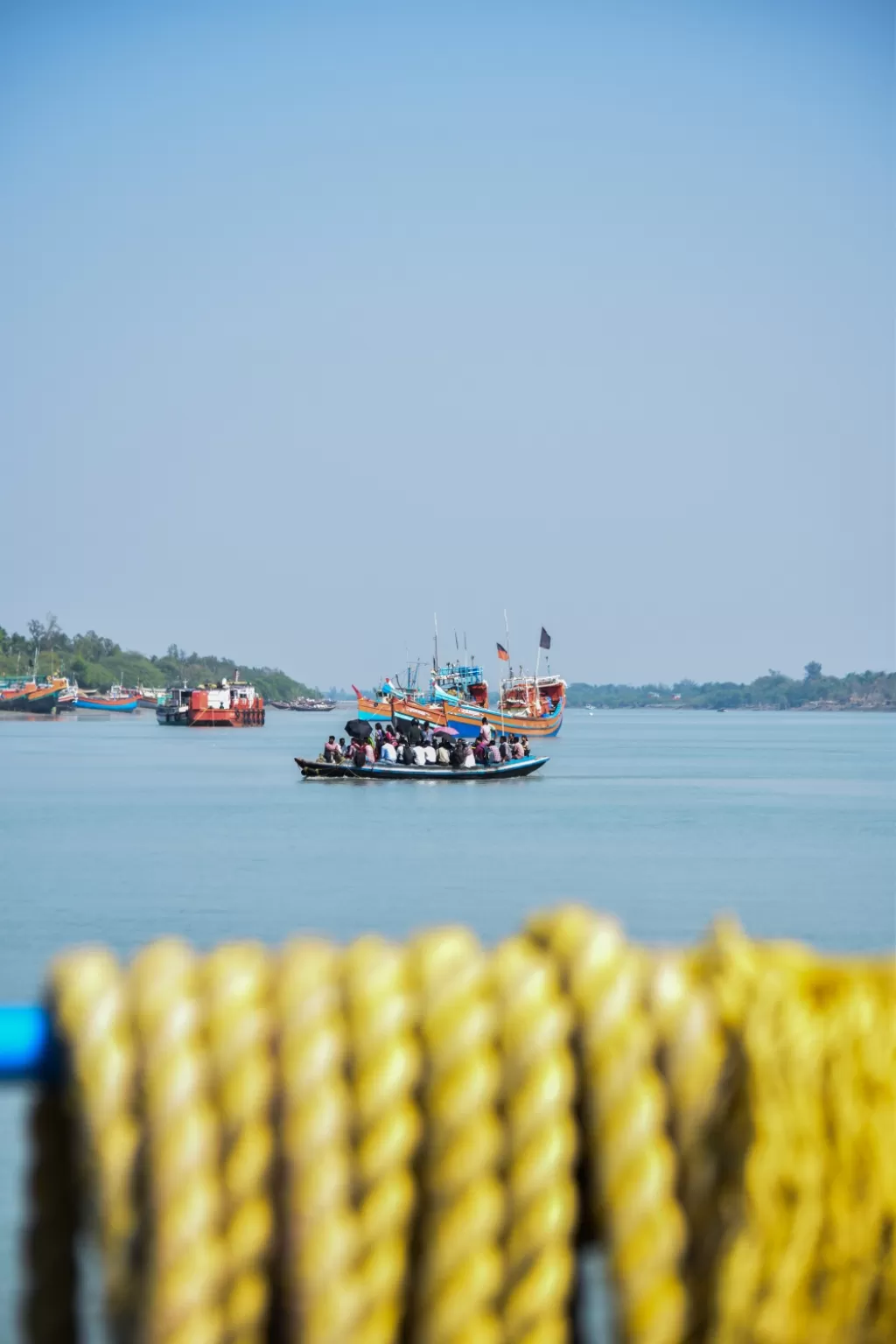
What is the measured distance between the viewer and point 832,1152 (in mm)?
1272

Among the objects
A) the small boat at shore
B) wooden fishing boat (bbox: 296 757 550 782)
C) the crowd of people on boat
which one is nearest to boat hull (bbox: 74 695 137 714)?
the small boat at shore

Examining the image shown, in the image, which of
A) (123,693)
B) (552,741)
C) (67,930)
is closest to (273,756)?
(552,741)

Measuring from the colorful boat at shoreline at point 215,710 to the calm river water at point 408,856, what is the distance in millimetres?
58015

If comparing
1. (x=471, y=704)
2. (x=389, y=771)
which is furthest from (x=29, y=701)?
(x=389, y=771)

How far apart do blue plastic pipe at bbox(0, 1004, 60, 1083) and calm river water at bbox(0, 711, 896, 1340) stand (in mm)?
7580

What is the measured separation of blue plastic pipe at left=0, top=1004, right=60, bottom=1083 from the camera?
1333 millimetres

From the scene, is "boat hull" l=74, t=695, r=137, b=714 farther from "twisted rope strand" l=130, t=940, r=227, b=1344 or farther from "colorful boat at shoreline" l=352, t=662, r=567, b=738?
"twisted rope strand" l=130, t=940, r=227, b=1344

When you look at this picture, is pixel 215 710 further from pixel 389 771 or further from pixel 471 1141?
pixel 471 1141

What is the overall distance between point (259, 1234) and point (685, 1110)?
0.35 metres

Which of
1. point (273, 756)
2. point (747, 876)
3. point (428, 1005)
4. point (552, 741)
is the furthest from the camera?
point (552, 741)

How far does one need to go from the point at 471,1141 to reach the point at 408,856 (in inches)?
1532

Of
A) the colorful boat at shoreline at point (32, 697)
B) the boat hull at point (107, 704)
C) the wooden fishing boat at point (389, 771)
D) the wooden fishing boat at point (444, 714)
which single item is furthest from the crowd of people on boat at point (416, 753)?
the boat hull at point (107, 704)

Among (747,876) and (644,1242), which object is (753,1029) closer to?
(644,1242)

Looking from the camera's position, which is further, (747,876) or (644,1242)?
(747,876)
